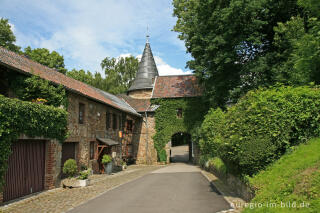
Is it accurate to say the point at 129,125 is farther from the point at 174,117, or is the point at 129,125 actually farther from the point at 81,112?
the point at 81,112

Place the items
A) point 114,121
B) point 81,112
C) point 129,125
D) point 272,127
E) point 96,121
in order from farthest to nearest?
1. point 129,125
2. point 114,121
3. point 96,121
4. point 81,112
5. point 272,127

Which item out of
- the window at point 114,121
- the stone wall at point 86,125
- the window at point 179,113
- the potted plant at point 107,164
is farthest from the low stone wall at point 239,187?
the window at point 179,113

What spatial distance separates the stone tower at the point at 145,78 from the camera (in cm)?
2913

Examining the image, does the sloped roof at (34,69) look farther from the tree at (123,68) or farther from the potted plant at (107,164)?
the tree at (123,68)

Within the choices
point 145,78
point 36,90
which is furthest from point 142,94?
point 36,90

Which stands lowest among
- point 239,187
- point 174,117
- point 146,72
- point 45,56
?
point 239,187

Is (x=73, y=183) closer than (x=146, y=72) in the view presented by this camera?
Yes

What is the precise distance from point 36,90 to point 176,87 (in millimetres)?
18288

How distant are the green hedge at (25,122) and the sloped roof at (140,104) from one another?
14.6 meters

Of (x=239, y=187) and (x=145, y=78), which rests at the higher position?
(x=145, y=78)

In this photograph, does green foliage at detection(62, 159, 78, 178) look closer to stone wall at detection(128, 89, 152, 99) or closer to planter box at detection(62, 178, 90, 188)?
planter box at detection(62, 178, 90, 188)

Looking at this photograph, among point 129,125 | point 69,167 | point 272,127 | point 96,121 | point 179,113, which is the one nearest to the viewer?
point 272,127

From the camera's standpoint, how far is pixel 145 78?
99.3ft

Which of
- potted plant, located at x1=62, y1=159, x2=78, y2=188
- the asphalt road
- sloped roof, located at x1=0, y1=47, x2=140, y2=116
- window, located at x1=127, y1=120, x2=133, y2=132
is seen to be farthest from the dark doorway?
window, located at x1=127, y1=120, x2=133, y2=132
